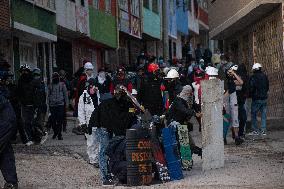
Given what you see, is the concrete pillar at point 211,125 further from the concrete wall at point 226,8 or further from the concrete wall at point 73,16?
the concrete wall at point 73,16

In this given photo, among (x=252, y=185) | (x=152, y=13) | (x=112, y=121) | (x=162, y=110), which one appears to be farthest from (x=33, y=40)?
(x=152, y=13)

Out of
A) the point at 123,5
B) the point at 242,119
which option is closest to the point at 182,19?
the point at 123,5

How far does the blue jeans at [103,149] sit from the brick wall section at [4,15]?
387 inches

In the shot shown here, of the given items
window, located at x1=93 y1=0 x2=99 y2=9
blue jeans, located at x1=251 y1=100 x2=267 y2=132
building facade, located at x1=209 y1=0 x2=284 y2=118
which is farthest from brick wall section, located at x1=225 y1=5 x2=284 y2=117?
window, located at x1=93 y1=0 x2=99 y2=9

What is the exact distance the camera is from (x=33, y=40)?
2555 centimetres

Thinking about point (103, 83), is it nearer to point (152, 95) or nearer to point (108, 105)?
point (152, 95)

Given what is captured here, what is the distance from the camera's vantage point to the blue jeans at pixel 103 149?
11.3m

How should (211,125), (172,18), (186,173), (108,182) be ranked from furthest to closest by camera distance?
(172,18)
(211,125)
(186,173)
(108,182)

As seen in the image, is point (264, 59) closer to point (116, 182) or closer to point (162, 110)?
point (162, 110)

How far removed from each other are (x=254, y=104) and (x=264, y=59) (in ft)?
25.6

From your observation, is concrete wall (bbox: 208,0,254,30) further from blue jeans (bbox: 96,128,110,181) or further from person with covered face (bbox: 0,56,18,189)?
person with covered face (bbox: 0,56,18,189)

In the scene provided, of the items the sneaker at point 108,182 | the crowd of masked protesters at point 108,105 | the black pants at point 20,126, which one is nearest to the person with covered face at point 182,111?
the crowd of masked protesters at point 108,105

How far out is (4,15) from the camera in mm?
21422

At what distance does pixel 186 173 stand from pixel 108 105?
1.73m
